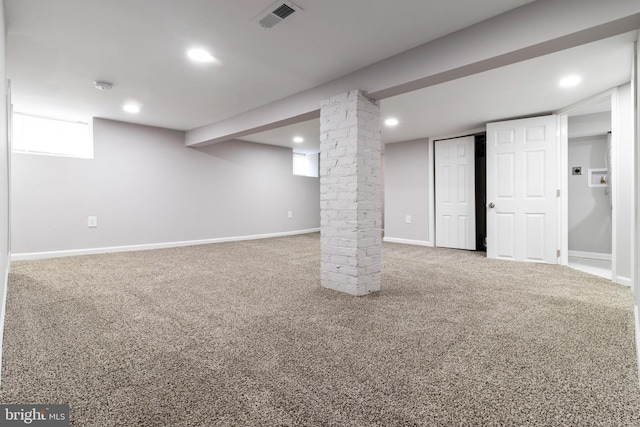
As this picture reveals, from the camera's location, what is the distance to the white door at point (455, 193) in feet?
18.2

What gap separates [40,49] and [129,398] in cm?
309

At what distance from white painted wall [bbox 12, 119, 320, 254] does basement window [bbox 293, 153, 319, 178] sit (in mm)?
555

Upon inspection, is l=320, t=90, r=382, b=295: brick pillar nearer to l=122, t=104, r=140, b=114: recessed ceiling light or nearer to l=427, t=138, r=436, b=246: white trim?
l=122, t=104, r=140, b=114: recessed ceiling light

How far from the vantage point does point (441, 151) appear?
592cm

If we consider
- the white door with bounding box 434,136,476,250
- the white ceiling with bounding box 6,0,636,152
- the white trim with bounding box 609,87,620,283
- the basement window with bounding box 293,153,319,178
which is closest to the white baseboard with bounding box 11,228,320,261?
the basement window with bounding box 293,153,319,178

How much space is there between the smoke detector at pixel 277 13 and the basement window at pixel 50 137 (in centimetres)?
440

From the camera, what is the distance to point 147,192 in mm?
5570

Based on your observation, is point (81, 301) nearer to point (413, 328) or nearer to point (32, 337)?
point (32, 337)

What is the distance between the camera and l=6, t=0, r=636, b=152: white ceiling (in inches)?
82.4

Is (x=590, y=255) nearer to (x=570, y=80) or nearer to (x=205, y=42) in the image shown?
(x=570, y=80)

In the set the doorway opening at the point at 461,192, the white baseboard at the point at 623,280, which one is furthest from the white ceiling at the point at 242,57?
the white baseboard at the point at 623,280

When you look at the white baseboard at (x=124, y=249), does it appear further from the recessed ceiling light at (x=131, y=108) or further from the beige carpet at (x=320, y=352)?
the recessed ceiling light at (x=131, y=108)

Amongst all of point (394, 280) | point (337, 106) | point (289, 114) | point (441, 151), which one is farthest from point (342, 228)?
point (441, 151)

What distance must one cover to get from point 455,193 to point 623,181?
2656 millimetres
